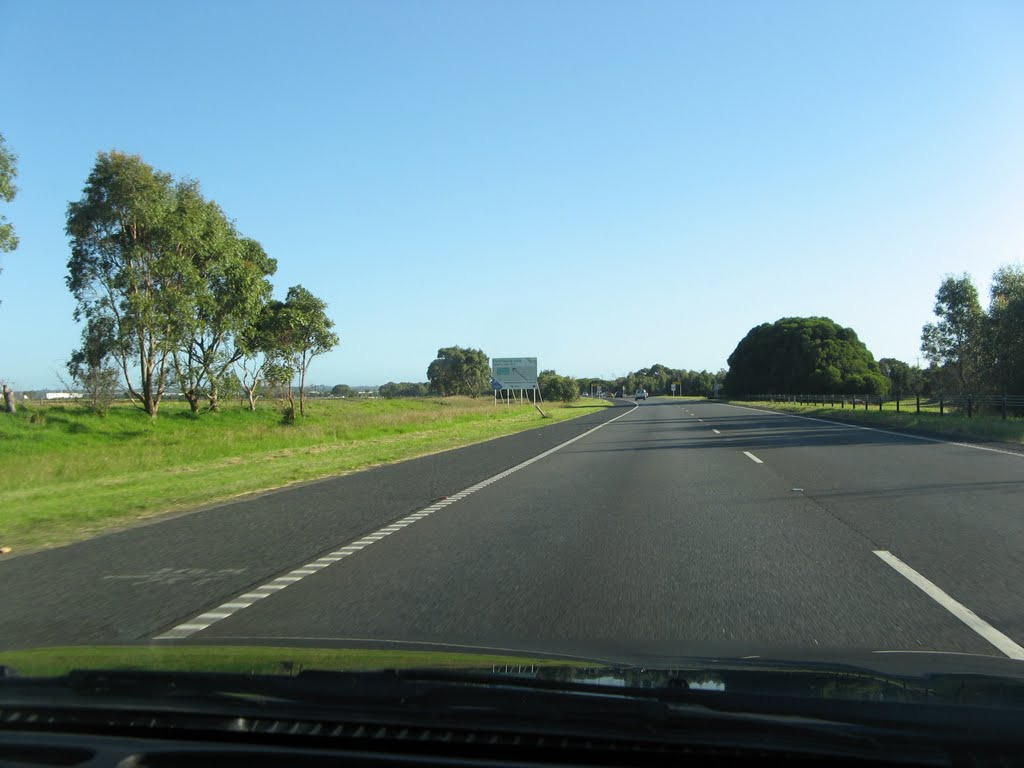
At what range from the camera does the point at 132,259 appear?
44.3m

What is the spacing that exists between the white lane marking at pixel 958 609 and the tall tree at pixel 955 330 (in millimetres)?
68059

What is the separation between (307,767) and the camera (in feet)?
9.26

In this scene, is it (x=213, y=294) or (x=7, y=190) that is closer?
(x=7, y=190)

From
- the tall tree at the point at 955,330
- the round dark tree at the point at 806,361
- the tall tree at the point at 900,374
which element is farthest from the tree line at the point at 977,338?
the tall tree at the point at 900,374

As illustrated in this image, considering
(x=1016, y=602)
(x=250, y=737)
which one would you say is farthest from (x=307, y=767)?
(x=1016, y=602)

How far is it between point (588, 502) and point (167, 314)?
3764 centimetres

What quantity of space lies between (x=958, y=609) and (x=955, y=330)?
75.3 m

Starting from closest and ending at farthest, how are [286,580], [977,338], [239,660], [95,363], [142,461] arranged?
1. [239,660]
2. [286,580]
3. [142,461]
4. [95,363]
5. [977,338]

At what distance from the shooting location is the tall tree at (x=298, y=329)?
54.8 meters

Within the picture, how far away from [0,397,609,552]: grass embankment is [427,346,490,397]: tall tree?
96.3m

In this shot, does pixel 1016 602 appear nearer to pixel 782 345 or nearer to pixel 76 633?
pixel 76 633

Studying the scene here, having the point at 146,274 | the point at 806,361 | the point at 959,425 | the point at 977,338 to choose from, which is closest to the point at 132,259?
the point at 146,274

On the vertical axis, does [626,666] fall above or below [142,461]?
above

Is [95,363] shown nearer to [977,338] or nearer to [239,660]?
[239,660]
